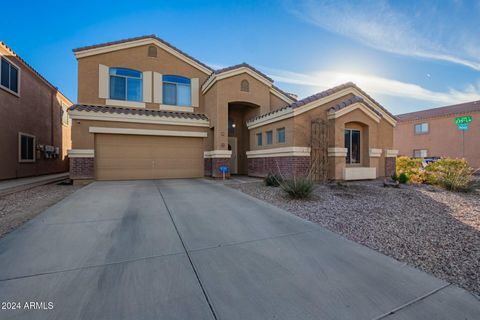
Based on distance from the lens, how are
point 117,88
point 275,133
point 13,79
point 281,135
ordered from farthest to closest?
point 117,88 → point 13,79 → point 275,133 → point 281,135

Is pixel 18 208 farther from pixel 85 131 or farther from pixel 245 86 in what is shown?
pixel 245 86

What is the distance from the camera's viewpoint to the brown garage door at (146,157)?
35.4 ft

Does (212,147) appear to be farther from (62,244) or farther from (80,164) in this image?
(62,244)

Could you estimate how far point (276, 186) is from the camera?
8656mm

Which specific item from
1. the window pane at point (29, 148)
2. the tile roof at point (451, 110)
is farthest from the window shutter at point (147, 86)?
the tile roof at point (451, 110)

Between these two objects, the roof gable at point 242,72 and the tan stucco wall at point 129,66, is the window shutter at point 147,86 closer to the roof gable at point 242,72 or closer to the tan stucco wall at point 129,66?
the tan stucco wall at point 129,66

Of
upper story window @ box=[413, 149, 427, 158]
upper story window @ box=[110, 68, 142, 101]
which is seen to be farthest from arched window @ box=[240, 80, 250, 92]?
upper story window @ box=[413, 149, 427, 158]

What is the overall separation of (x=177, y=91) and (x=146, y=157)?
4646 mm

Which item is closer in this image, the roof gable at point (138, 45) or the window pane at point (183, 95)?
the roof gable at point (138, 45)

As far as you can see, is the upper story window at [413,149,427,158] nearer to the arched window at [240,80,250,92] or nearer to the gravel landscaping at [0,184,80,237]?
the arched window at [240,80,250,92]

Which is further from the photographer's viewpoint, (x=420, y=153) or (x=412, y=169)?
(x=420, y=153)

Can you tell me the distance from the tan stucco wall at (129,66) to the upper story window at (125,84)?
1.07 feet

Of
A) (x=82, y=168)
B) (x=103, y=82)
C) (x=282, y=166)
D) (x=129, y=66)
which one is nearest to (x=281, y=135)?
(x=282, y=166)

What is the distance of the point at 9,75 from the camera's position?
1102cm
